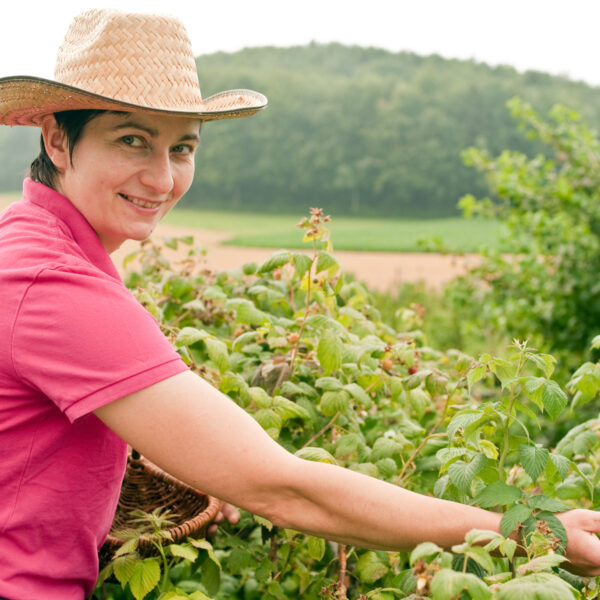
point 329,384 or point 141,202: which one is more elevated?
point 141,202

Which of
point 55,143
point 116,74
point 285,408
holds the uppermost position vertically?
point 116,74

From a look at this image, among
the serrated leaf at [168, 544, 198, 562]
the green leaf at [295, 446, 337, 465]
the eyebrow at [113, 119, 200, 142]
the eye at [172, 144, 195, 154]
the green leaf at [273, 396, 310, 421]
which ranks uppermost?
the eyebrow at [113, 119, 200, 142]

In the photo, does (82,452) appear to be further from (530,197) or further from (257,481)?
(530,197)

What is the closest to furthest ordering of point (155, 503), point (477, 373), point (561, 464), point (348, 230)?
point (561, 464) < point (477, 373) < point (155, 503) < point (348, 230)

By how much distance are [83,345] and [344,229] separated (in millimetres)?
49271

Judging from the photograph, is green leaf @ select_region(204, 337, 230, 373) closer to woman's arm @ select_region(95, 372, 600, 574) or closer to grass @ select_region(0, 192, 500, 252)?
woman's arm @ select_region(95, 372, 600, 574)

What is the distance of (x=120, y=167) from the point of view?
1.53m

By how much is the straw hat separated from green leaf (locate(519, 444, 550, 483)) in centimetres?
98

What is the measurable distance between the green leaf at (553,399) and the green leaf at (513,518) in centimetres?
19

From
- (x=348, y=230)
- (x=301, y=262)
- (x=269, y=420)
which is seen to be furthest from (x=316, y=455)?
(x=348, y=230)

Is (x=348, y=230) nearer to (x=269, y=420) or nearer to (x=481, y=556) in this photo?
(x=269, y=420)

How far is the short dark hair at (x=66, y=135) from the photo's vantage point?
1.55 meters

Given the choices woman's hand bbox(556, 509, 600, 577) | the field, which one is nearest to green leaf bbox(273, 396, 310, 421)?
woman's hand bbox(556, 509, 600, 577)

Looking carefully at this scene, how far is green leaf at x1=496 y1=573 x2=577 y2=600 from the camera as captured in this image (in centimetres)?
99
